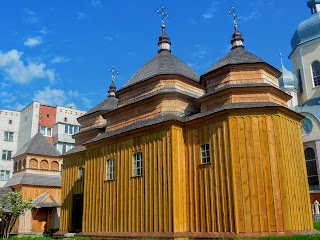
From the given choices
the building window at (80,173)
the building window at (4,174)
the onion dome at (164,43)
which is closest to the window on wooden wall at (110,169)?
the building window at (80,173)

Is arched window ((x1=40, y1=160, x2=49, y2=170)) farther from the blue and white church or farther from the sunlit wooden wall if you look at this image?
the blue and white church

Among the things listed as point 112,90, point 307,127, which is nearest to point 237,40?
point 112,90

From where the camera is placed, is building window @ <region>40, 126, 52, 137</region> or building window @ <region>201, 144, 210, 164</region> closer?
building window @ <region>201, 144, 210, 164</region>

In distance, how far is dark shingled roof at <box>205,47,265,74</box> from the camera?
643 inches

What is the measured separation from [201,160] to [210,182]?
113cm

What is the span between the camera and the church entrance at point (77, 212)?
21962mm

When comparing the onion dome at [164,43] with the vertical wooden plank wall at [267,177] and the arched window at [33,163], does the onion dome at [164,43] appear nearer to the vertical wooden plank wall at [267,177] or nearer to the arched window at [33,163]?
the vertical wooden plank wall at [267,177]

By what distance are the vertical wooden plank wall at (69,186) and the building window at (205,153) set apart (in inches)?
404

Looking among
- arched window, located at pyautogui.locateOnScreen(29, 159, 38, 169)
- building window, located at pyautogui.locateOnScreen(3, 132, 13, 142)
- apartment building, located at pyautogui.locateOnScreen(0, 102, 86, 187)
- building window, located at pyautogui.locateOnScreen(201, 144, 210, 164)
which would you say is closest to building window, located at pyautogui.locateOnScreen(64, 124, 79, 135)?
apartment building, located at pyautogui.locateOnScreen(0, 102, 86, 187)

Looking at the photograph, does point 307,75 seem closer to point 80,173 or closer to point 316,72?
point 316,72

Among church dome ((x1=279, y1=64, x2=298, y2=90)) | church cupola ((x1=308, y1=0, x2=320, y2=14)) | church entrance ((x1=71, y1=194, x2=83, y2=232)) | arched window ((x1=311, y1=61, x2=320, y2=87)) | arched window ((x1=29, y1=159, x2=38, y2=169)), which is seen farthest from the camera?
church cupola ((x1=308, y1=0, x2=320, y2=14))

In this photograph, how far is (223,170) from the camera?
14266 millimetres

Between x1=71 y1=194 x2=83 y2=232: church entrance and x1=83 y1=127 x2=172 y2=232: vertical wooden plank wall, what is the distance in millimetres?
3149

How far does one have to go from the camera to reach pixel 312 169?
32250 millimetres
